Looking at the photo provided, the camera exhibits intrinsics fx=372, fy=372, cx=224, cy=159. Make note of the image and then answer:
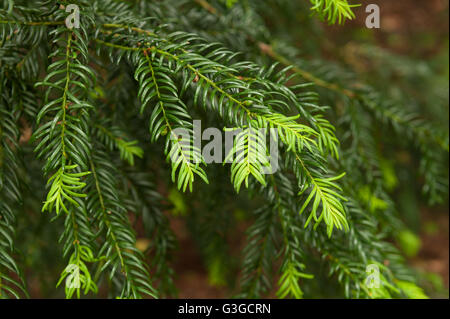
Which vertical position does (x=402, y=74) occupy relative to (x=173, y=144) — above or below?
above

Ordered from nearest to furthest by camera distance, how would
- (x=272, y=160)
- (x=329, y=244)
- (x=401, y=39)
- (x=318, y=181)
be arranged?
(x=318, y=181)
(x=272, y=160)
(x=329, y=244)
(x=401, y=39)

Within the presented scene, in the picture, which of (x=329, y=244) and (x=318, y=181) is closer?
(x=318, y=181)

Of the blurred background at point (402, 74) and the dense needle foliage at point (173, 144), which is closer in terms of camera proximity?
the dense needle foliage at point (173, 144)

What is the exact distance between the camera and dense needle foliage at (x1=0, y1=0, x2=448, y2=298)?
2.81 ft

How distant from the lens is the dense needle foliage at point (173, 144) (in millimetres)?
856

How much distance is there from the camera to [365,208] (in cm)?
138

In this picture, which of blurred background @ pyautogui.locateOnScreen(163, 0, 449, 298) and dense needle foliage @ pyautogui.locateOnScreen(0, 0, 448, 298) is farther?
blurred background @ pyautogui.locateOnScreen(163, 0, 449, 298)

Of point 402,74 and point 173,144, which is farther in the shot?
point 402,74

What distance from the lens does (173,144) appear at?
2.69 ft

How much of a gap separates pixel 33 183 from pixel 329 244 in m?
1.22
